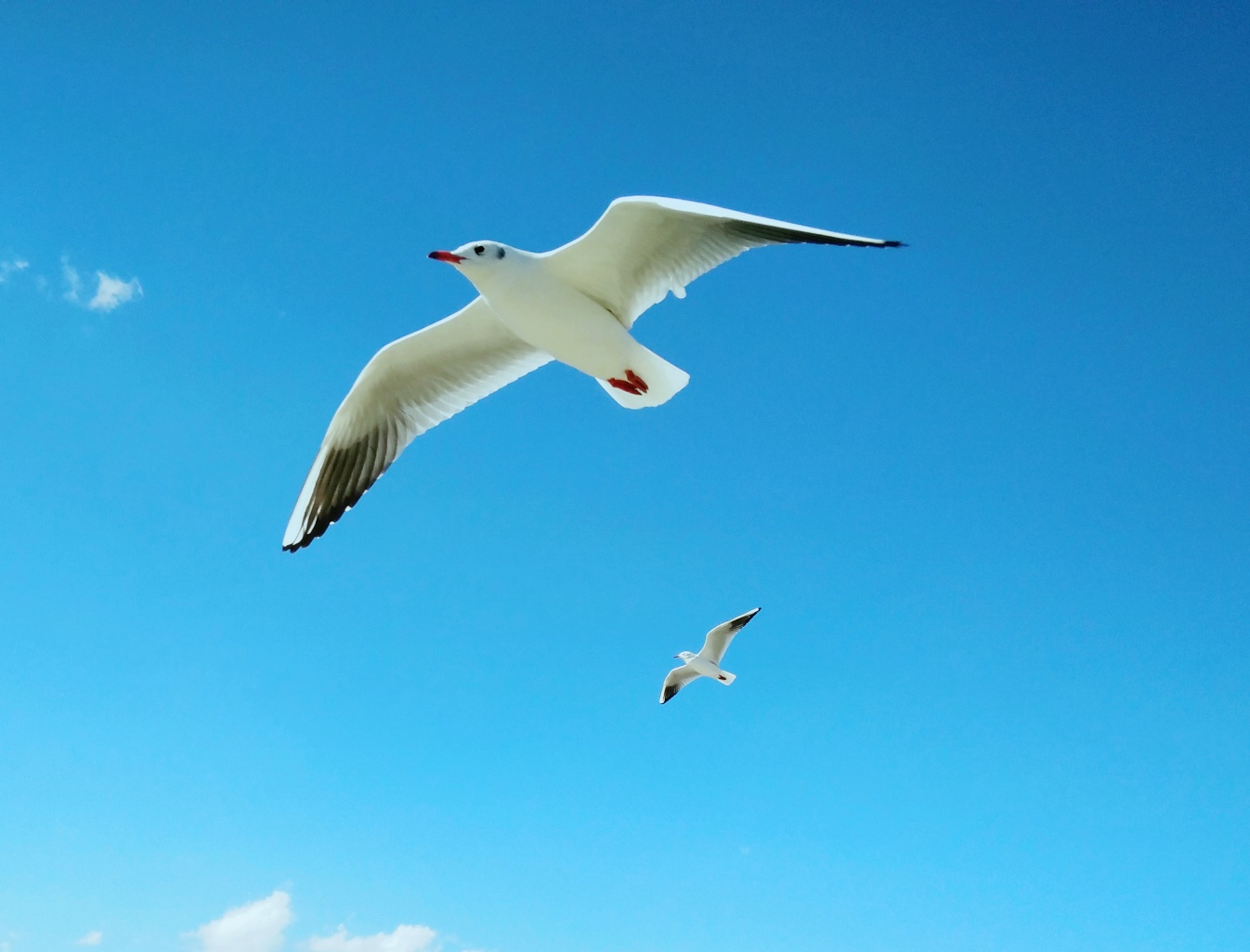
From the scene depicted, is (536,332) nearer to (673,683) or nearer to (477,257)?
(477,257)

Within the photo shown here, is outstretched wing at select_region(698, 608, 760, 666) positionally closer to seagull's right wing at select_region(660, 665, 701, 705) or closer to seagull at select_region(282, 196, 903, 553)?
seagull's right wing at select_region(660, 665, 701, 705)

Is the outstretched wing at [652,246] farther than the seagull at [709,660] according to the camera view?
No

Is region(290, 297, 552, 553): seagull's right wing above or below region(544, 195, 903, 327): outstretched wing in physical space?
above

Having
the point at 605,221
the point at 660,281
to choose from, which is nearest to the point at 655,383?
the point at 660,281

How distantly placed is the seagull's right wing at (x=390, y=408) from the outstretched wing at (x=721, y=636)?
4.29 meters

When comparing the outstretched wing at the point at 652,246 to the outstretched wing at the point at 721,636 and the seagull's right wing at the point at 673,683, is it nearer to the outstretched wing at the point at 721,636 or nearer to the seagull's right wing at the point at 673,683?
the outstretched wing at the point at 721,636

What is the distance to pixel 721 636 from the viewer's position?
10.4m

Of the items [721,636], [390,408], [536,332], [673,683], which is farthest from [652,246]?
[673,683]

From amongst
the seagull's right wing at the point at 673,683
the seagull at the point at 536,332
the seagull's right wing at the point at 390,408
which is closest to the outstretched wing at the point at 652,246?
the seagull at the point at 536,332

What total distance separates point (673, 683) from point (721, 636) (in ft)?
2.82

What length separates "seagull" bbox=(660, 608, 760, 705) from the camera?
10.4m

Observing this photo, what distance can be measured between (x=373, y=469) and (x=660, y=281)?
237 cm

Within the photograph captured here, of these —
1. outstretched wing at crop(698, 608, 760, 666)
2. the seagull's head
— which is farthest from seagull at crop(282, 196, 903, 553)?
outstretched wing at crop(698, 608, 760, 666)

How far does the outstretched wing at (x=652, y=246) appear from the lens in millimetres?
5395
